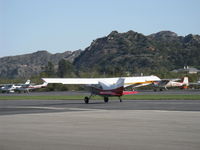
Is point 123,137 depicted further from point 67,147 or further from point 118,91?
point 118,91

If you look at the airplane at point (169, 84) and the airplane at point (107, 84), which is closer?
the airplane at point (107, 84)

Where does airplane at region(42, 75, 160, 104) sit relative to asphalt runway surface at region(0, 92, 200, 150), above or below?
above

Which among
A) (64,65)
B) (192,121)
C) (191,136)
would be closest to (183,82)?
(192,121)

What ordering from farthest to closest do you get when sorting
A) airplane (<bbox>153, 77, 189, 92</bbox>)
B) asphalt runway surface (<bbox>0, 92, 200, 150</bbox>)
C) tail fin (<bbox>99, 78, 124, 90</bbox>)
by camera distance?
airplane (<bbox>153, 77, 189, 92</bbox>)
tail fin (<bbox>99, 78, 124, 90</bbox>)
asphalt runway surface (<bbox>0, 92, 200, 150</bbox>)

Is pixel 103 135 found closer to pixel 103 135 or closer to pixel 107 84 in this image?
pixel 103 135

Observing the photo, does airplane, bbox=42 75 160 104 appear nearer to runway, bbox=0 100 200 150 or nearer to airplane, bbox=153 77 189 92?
runway, bbox=0 100 200 150

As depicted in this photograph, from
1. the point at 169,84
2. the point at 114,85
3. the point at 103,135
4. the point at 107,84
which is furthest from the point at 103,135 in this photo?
the point at 169,84

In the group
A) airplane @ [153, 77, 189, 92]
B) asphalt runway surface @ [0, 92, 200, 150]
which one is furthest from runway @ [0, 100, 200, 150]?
airplane @ [153, 77, 189, 92]

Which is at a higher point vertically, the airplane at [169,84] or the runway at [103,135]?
the airplane at [169,84]

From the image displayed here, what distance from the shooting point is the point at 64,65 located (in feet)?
633

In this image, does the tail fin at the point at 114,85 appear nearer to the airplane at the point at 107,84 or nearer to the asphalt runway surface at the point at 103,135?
the airplane at the point at 107,84

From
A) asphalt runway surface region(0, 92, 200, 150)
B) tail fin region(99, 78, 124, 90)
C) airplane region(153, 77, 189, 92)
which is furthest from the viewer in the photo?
airplane region(153, 77, 189, 92)

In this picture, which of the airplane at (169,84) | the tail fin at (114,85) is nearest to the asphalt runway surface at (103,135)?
the tail fin at (114,85)

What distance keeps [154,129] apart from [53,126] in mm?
4833
